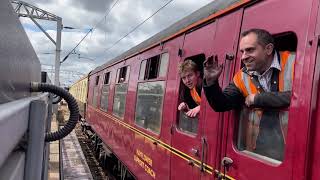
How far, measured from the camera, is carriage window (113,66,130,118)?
30.4 ft

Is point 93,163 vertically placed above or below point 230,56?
below

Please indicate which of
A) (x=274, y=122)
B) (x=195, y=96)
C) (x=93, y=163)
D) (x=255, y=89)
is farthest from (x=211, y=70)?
(x=93, y=163)

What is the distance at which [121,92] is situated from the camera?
985 centimetres

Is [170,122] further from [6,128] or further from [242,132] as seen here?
[6,128]

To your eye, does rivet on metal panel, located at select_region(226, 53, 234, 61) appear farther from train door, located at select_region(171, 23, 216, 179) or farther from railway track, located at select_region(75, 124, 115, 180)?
railway track, located at select_region(75, 124, 115, 180)

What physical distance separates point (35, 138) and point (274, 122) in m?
1.99

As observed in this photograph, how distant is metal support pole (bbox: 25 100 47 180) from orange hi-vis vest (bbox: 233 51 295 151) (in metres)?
1.87

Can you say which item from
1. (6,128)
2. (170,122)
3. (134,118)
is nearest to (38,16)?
(134,118)

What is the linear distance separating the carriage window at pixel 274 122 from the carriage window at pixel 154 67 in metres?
2.73

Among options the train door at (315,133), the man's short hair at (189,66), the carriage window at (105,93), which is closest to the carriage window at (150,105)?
the man's short hair at (189,66)

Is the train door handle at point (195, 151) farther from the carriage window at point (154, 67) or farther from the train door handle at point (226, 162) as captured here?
the carriage window at point (154, 67)

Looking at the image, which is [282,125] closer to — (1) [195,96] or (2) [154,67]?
(1) [195,96]

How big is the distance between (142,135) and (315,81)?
15.7ft

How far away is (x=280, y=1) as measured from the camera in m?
3.11
